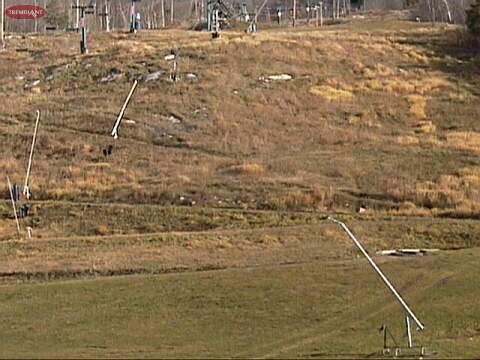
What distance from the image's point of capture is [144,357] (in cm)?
2289

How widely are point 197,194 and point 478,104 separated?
26.7 metres

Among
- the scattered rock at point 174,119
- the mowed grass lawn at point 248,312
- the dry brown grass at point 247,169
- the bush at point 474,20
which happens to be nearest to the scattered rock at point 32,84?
the scattered rock at point 174,119

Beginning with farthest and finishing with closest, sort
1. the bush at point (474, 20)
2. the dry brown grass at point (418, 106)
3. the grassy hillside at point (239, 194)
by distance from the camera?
the bush at point (474, 20)
the dry brown grass at point (418, 106)
the grassy hillside at point (239, 194)

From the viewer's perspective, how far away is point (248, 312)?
29.0 meters

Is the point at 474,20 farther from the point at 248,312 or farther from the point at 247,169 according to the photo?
the point at 248,312

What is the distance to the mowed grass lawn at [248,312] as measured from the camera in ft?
81.0

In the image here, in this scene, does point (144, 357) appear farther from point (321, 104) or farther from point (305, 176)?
point (321, 104)

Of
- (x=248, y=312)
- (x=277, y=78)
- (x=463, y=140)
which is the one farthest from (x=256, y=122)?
(x=248, y=312)

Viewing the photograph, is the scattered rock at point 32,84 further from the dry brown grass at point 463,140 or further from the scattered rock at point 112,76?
the dry brown grass at point 463,140

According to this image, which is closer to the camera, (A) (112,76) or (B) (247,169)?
(B) (247,169)

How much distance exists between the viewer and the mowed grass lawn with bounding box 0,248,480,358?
2469 cm

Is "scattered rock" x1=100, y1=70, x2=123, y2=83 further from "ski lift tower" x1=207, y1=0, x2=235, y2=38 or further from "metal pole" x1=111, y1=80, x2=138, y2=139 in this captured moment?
"ski lift tower" x1=207, y1=0, x2=235, y2=38

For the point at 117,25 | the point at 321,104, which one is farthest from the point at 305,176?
the point at 117,25

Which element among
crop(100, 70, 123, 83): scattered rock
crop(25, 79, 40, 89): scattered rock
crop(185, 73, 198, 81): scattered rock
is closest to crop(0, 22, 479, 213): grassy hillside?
crop(25, 79, 40, 89): scattered rock
